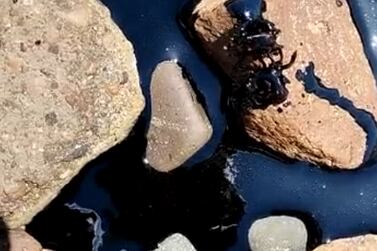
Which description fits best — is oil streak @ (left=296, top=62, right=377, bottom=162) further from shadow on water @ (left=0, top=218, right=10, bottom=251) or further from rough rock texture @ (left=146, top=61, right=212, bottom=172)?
shadow on water @ (left=0, top=218, right=10, bottom=251)

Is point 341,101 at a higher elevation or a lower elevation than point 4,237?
higher

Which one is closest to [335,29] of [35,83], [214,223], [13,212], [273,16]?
[273,16]

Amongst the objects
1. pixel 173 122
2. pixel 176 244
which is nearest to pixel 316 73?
pixel 173 122

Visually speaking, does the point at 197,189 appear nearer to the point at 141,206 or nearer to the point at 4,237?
the point at 141,206

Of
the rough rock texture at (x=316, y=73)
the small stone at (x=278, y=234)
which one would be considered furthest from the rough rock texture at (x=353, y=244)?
the rough rock texture at (x=316, y=73)

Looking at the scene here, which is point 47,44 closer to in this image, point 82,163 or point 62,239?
point 82,163

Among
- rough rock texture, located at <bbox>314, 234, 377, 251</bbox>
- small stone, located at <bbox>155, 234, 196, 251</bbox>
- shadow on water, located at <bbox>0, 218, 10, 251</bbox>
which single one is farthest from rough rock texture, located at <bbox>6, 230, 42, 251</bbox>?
rough rock texture, located at <bbox>314, 234, 377, 251</bbox>
